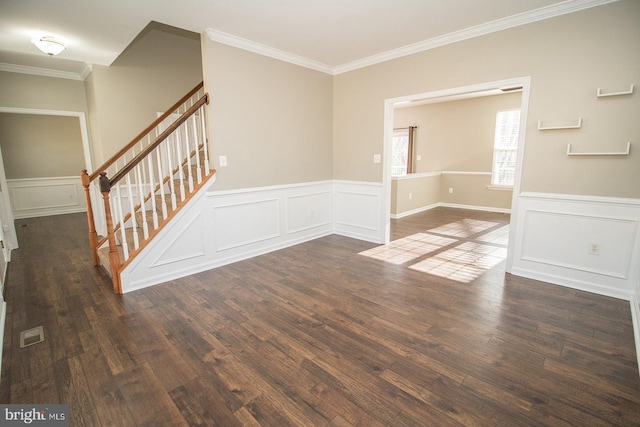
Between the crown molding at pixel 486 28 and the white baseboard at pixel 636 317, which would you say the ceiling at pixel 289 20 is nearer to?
the crown molding at pixel 486 28

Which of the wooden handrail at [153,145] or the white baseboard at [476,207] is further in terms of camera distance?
the white baseboard at [476,207]

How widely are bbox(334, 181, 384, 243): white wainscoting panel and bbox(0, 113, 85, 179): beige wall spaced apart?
6987mm

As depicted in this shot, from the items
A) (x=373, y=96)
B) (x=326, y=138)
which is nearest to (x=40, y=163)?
(x=326, y=138)

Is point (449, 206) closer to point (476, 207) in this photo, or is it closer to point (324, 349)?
point (476, 207)

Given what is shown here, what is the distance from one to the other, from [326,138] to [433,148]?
14.2ft

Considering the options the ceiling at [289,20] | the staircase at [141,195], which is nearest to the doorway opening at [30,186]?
the staircase at [141,195]

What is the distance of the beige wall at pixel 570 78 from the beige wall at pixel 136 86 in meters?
3.99

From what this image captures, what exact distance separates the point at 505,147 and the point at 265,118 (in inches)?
234

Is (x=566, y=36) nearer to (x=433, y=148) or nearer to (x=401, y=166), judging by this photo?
(x=433, y=148)

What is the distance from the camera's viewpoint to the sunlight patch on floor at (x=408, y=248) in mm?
4098

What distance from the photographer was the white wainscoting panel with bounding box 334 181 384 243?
475 cm

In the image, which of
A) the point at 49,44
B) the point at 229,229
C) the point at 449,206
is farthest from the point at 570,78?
the point at 49,44

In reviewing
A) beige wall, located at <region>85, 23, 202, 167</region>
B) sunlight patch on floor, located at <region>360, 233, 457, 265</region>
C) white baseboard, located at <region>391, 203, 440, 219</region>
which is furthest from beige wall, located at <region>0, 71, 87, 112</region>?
white baseboard, located at <region>391, 203, 440, 219</region>

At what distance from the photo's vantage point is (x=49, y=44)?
3658 mm
